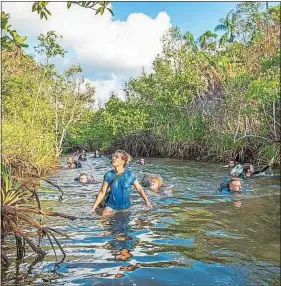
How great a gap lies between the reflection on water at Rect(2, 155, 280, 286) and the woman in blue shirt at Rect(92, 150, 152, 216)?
23 centimetres

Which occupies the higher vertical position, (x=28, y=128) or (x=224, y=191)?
(x=28, y=128)

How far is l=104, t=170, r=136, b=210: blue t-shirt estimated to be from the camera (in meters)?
8.83

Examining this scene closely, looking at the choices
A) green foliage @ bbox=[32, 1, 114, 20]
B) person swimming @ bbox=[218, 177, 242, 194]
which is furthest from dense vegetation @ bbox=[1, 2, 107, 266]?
person swimming @ bbox=[218, 177, 242, 194]

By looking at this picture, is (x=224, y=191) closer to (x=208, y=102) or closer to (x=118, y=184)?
(x=118, y=184)

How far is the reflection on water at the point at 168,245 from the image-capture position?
17.2ft

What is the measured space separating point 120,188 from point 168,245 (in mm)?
2311

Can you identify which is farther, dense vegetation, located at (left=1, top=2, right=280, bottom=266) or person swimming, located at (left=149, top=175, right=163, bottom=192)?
dense vegetation, located at (left=1, top=2, right=280, bottom=266)

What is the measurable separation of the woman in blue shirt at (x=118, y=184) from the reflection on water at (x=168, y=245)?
0.23m

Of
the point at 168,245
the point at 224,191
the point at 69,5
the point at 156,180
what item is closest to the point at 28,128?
the point at 156,180

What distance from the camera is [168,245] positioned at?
22.5 ft

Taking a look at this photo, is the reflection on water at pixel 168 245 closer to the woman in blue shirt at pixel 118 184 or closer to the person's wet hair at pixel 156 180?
the woman in blue shirt at pixel 118 184

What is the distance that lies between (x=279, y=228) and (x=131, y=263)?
3.36m

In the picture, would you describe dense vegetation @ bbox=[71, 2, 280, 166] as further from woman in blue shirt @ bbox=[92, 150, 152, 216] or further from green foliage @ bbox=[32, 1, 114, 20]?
green foliage @ bbox=[32, 1, 114, 20]

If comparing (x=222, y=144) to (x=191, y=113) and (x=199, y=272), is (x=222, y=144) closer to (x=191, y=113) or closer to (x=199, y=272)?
(x=191, y=113)
